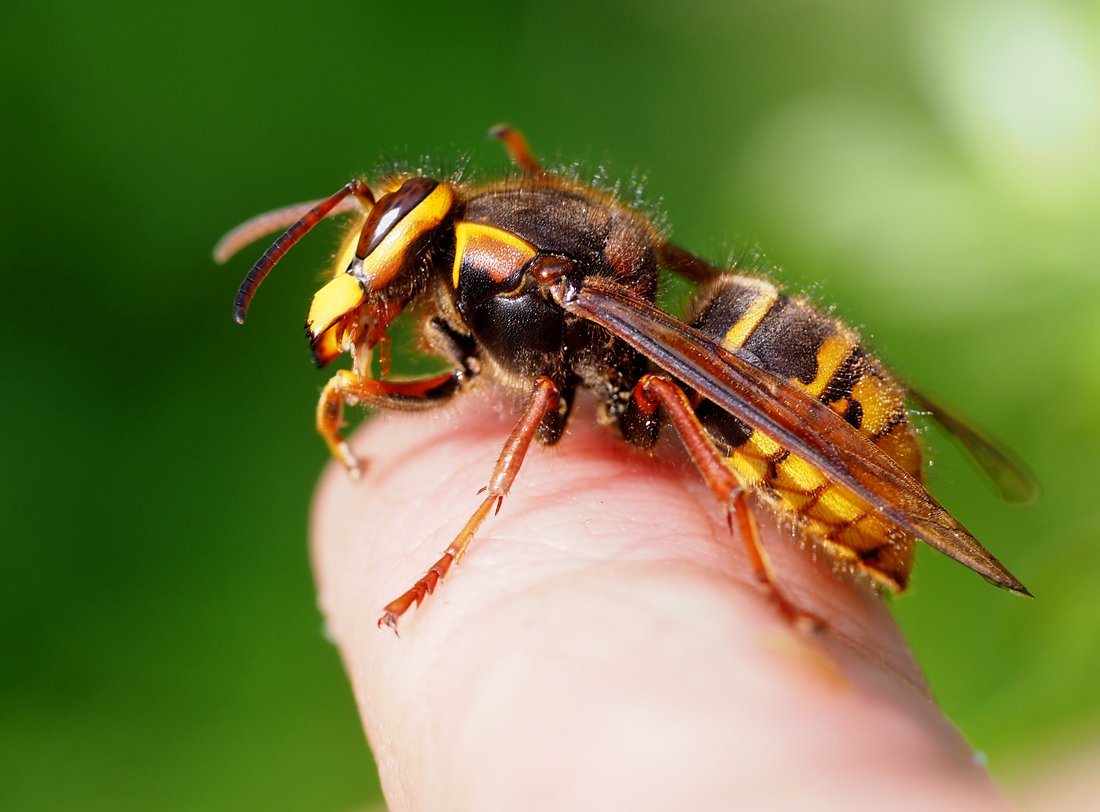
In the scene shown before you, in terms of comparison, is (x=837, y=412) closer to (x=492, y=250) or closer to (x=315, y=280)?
(x=492, y=250)

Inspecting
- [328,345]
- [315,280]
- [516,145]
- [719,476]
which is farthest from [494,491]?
[315,280]

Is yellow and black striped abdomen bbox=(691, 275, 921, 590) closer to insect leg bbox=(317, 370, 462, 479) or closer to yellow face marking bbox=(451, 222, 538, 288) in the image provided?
yellow face marking bbox=(451, 222, 538, 288)

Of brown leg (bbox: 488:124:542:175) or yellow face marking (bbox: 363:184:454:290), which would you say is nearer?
yellow face marking (bbox: 363:184:454:290)

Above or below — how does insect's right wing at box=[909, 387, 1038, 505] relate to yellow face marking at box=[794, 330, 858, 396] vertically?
below

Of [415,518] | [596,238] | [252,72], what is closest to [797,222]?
[596,238]

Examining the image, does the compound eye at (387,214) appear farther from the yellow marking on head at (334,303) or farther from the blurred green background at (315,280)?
the blurred green background at (315,280)

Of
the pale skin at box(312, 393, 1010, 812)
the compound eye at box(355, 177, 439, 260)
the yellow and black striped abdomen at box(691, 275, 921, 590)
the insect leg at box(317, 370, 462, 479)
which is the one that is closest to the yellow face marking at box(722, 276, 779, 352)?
the yellow and black striped abdomen at box(691, 275, 921, 590)

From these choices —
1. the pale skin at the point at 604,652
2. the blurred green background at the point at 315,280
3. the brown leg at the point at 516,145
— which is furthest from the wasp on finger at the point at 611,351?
the blurred green background at the point at 315,280

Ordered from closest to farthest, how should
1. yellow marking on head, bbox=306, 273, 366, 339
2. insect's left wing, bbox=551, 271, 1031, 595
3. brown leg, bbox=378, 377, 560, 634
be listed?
insect's left wing, bbox=551, 271, 1031, 595, brown leg, bbox=378, 377, 560, 634, yellow marking on head, bbox=306, 273, 366, 339
